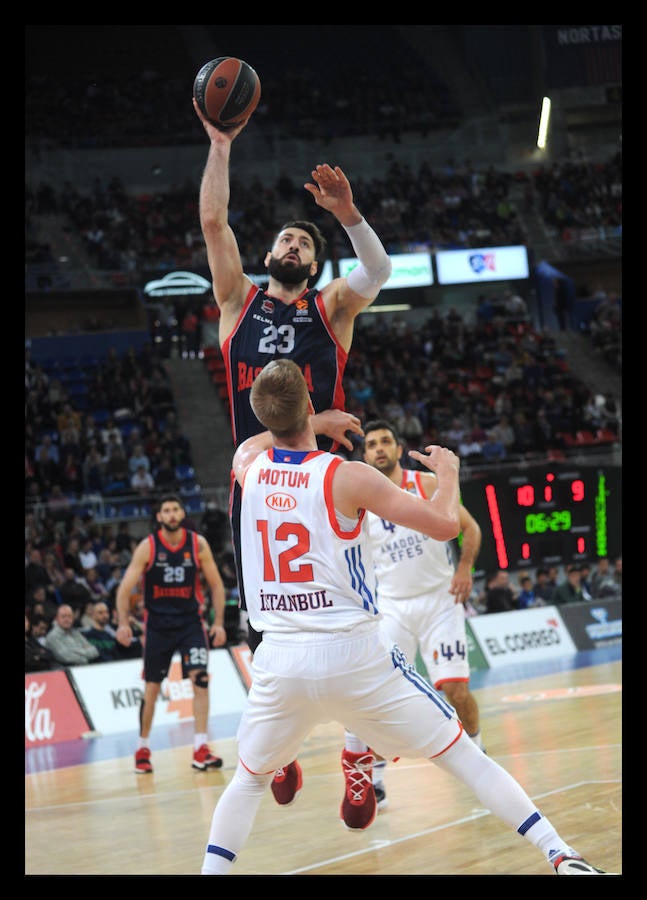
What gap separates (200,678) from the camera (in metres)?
10.4

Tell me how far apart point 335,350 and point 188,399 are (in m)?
19.1

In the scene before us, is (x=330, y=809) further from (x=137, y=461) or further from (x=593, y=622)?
(x=137, y=461)

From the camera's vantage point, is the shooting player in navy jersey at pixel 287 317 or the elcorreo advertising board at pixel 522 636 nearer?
the shooting player in navy jersey at pixel 287 317

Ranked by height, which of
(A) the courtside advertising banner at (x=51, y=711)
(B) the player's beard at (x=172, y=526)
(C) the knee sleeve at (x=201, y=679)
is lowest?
(A) the courtside advertising banner at (x=51, y=711)

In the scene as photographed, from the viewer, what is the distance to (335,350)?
5.91 meters

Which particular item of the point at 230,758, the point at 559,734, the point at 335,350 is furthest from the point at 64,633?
the point at 335,350

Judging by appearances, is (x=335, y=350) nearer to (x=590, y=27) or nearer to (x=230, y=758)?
(x=230, y=758)

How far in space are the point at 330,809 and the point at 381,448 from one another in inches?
98.5

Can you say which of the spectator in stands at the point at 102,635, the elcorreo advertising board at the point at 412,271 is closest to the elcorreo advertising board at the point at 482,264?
the elcorreo advertising board at the point at 412,271

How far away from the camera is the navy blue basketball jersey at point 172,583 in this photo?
10.5m

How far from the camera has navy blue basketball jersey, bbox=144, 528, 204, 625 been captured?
10531 mm

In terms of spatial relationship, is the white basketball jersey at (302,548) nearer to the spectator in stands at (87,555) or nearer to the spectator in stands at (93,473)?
the spectator in stands at (87,555)

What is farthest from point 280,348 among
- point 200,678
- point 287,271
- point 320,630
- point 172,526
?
point 200,678

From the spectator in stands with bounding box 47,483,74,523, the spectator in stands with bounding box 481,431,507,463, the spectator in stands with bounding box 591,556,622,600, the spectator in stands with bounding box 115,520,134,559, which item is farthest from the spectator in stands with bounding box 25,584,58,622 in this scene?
the spectator in stands with bounding box 481,431,507,463
